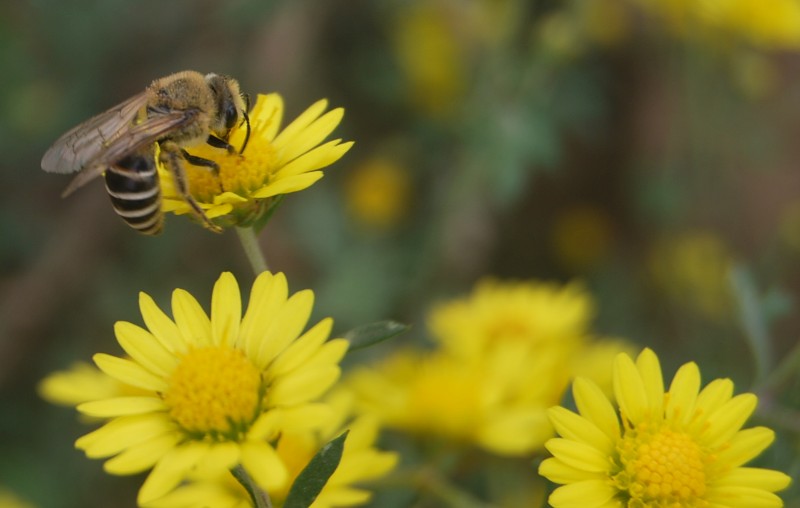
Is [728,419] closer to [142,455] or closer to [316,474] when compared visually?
[316,474]

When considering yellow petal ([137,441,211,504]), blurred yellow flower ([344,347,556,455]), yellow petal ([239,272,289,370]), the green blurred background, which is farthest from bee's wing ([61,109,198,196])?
the green blurred background

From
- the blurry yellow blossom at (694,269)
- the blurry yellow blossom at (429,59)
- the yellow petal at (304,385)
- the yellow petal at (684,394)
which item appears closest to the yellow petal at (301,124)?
the yellow petal at (304,385)

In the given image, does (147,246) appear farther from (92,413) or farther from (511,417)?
(92,413)

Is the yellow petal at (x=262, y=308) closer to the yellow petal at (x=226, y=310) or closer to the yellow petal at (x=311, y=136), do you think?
the yellow petal at (x=226, y=310)

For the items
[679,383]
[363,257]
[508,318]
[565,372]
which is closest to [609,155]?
[363,257]

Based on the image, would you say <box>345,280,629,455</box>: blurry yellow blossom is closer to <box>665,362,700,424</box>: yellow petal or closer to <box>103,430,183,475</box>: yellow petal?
<box>665,362,700,424</box>: yellow petal
